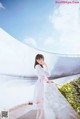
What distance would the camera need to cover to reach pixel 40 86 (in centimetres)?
251

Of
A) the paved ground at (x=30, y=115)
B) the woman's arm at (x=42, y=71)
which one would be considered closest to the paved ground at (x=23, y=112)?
the paved ground at (x=30, y=115)

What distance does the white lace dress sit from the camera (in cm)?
249

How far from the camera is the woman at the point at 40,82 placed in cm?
248

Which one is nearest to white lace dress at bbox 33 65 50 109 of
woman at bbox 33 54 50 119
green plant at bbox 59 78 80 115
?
woman at bbox 33 54 50 119

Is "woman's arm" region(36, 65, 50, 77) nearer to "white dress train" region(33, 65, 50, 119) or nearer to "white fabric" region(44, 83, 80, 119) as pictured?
"white dress train" region(33, 65, 50, 119)

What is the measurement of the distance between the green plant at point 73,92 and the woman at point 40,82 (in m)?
0.16

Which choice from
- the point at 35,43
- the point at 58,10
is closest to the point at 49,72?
the point at 35,43

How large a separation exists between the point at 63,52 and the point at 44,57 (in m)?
0.16

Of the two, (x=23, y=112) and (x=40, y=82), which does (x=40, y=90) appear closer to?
(x=40, y=82)

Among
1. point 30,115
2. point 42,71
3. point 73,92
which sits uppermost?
point 42,71

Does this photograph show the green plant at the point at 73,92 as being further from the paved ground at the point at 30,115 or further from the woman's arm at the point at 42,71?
the paved ground at the point at 30,115

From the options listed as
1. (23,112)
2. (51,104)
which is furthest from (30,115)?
(51,104)

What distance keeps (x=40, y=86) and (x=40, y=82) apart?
0.11ft

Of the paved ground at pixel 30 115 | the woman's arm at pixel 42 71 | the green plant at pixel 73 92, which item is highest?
the woman's arm at pixel 42 71
